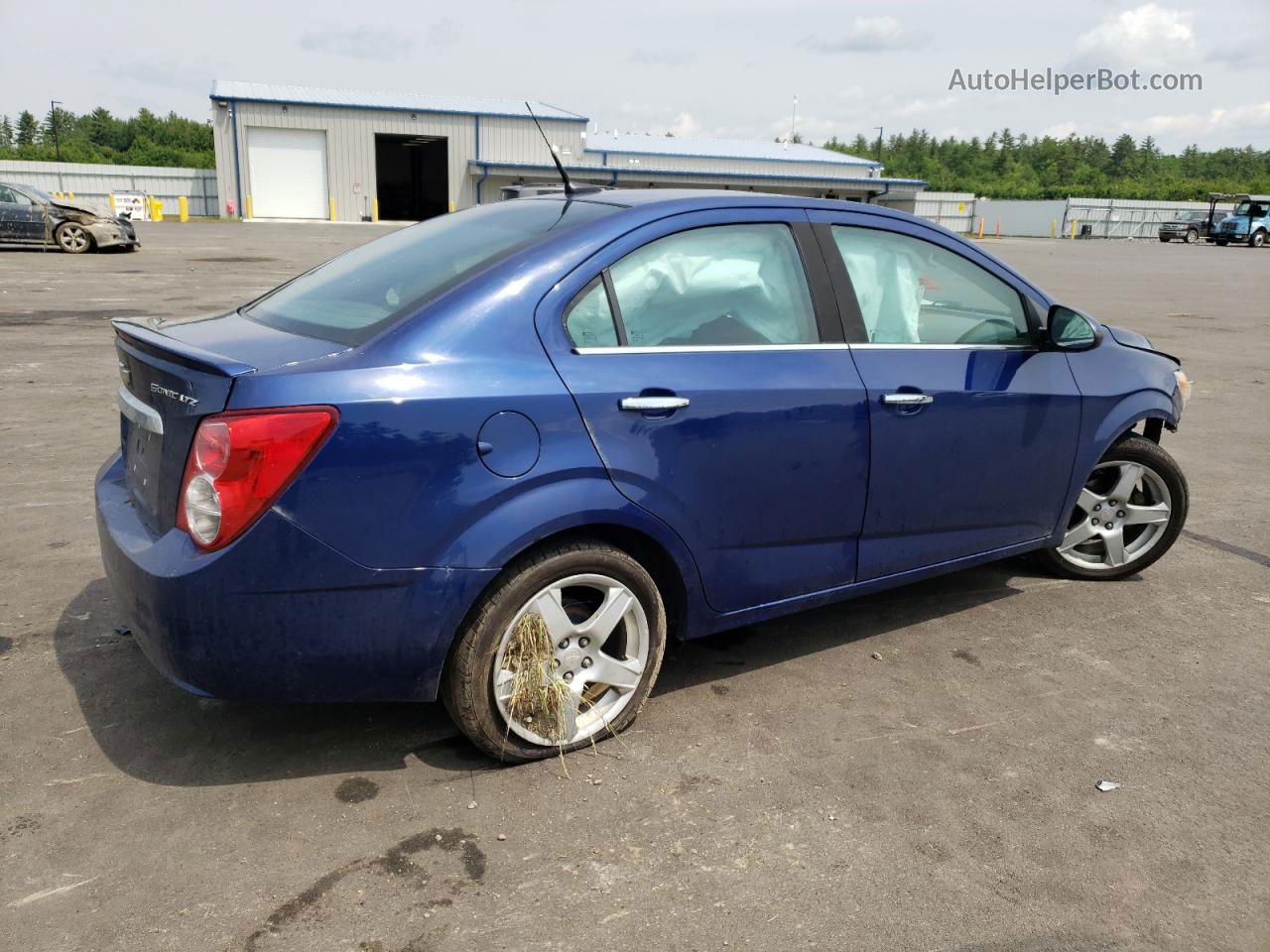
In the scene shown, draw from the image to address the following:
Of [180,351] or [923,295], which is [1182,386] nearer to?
[923,295]

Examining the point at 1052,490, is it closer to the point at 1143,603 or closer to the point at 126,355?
the point at 1143,603

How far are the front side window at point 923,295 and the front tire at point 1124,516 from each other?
1.00 m

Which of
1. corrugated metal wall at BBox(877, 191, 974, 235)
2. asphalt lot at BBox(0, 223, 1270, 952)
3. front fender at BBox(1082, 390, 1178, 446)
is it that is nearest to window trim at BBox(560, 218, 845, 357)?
asphalt lot at BBox(0, 223, 1270, 952)

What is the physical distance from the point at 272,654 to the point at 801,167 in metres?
58.2

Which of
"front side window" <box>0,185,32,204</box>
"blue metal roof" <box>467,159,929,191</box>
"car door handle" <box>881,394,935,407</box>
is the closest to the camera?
"car door handle" <box>881,394,935,407</box>

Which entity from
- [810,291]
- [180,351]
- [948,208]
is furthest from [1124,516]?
[948,208]

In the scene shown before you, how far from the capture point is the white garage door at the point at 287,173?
45594 millimetres

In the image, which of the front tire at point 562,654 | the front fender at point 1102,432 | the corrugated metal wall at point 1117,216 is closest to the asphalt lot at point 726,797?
the front tire at point 562,654

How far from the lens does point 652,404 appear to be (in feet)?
9.96

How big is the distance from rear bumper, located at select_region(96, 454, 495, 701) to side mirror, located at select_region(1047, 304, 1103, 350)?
2.55 m

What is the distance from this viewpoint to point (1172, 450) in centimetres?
741

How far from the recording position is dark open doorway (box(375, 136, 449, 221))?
5431 cm

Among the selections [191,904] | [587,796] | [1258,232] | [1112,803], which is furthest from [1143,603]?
[1258,232]

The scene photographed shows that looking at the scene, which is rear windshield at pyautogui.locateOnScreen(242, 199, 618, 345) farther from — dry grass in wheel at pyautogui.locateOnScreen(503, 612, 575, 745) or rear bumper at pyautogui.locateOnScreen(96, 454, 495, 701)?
dry grass in wheel at pyautogui.locateOnScreen(503, 612, 575, 745)
